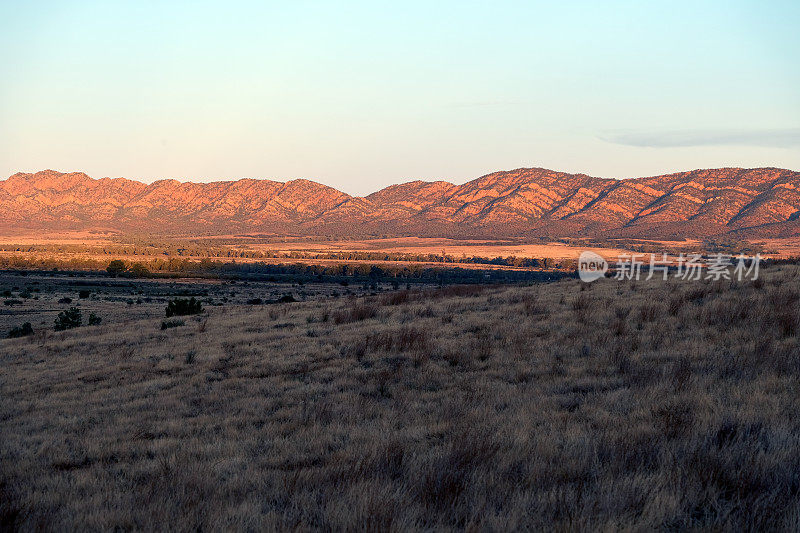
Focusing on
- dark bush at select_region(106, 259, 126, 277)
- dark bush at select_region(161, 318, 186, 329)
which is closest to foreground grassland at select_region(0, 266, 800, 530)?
dark bush at select_region(161, 318, 186, 329)

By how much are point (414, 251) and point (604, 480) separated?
566 feet

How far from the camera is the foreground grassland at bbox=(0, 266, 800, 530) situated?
15.5 feet

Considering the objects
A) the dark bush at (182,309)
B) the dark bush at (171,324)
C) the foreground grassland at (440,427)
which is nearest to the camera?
the foreground grassland at (440,427)

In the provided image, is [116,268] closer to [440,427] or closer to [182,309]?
[182,309]

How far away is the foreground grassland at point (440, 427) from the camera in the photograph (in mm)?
4734

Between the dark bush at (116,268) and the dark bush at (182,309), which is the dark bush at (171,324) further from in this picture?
the dark bush at (116,268)

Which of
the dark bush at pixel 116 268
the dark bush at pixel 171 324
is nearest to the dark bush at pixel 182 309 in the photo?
the dark bush at pixel 171 324

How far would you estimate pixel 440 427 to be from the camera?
23.1 ft

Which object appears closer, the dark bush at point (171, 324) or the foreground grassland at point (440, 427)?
the foreground grassland at point (440, 427)

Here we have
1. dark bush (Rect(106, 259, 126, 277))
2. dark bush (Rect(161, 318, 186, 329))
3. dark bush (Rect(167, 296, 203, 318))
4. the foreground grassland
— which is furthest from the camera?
dark bush (Rect(106, 259, 126, 277))

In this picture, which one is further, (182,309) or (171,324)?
(182,309)

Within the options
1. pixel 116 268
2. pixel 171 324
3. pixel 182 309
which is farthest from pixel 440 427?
pixel 116 268

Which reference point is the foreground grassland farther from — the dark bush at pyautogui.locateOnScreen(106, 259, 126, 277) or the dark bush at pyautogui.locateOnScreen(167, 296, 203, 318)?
the dark bush at pyautogui.locateOnScreen(106, 259, 126, 277)

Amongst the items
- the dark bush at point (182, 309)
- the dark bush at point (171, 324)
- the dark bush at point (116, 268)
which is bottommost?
the dark bush at point (116, 268)
